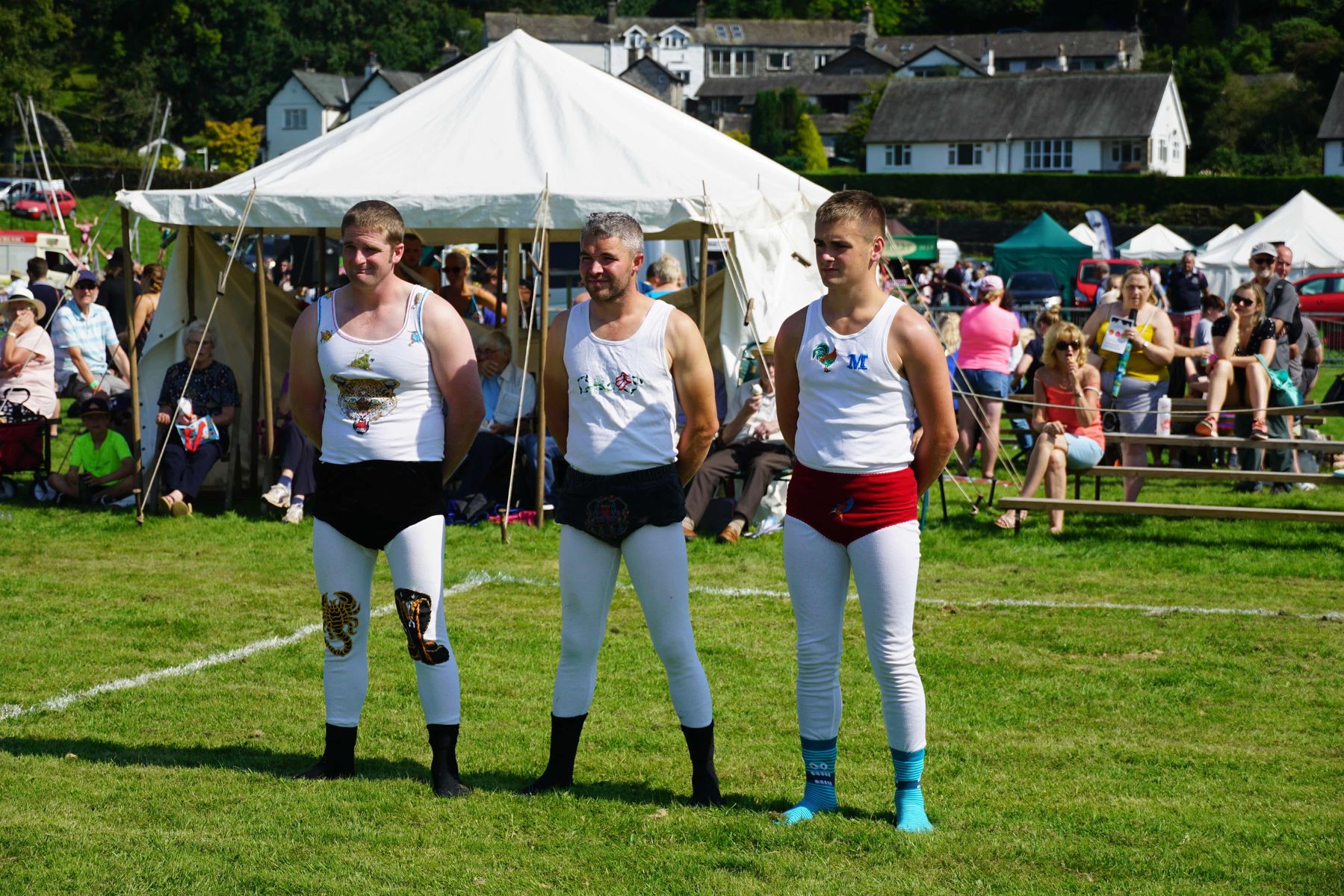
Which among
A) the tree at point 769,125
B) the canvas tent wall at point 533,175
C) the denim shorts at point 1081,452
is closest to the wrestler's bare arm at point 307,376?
the canvas tent wall at point 533,175

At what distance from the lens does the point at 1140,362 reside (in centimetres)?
1160

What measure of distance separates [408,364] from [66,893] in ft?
6.01

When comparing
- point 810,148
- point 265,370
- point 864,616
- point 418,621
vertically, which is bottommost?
point 418,621

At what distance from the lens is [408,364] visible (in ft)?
15.7

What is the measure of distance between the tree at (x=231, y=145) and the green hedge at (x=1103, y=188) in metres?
28.6

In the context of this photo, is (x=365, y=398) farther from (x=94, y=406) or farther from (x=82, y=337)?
(x=82, y=337)

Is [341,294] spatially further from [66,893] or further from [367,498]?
[66,893]

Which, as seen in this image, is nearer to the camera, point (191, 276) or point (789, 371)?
point (789, 371)

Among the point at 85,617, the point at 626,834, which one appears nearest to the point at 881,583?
the point at 626,834

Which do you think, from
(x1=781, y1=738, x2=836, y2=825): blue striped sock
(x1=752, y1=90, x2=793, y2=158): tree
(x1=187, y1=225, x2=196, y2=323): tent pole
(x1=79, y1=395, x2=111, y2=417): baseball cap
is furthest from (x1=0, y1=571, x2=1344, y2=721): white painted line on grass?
(x1=752, y1=90, x2=793, y2=158): tree

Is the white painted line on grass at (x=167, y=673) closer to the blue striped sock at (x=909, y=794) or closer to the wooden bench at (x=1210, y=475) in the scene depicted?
the blue striped sock at (x=909, y=794)

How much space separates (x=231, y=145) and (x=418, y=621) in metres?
75.5

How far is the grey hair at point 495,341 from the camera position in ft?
36.7

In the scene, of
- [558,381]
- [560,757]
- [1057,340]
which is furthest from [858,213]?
[1057,340]
